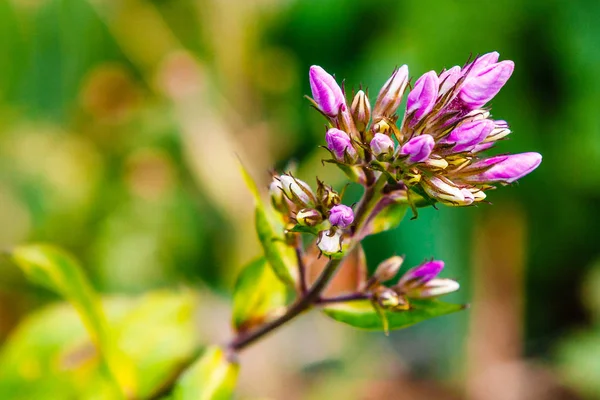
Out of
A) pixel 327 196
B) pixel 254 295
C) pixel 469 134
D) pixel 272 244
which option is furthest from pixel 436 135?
pixel 254 295

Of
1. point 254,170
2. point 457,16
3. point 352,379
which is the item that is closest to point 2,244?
point 254,170

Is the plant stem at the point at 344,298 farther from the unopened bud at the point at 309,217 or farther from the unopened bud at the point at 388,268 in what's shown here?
the unopened bud at the point at 309,217

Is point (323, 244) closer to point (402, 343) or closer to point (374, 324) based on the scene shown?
point (374, 324)

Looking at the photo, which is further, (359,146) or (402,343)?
(402,343)

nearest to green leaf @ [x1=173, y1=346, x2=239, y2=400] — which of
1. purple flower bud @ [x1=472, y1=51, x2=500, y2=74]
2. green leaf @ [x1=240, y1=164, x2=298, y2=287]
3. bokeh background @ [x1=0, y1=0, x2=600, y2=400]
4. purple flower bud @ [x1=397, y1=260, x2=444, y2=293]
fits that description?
green leaf @ [x1=240, y1=164, x2=298, y2=287]

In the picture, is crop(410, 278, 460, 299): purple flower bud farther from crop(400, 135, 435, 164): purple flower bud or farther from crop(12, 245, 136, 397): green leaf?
crop(12, 245, 136, 397): green leaf
